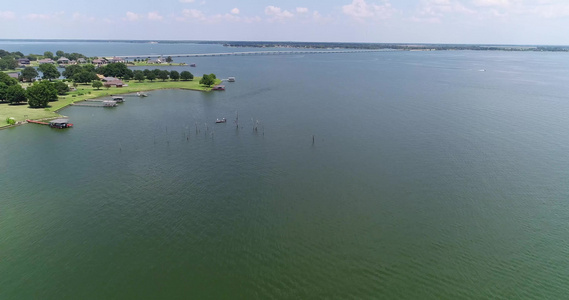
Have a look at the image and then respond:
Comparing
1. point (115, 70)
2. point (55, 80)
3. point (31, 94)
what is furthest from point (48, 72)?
point (31, 94)

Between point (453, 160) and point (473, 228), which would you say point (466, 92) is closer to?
point (453, 160)

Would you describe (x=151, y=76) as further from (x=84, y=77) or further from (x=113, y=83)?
(x=84, y=77)

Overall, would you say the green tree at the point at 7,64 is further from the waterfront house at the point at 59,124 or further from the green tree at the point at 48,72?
the waterfront house at the point at 59,124

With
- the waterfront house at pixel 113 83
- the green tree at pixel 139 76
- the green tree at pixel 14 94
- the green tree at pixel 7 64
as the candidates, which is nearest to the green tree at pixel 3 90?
the green tree at pixel 14 94

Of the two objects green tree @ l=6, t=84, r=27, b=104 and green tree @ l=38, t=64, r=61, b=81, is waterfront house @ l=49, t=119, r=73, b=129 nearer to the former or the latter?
green tree @ l=6, t=84, r=27, b=104

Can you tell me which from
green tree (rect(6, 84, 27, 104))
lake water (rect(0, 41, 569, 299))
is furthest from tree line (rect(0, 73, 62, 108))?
lake water (rect(0, 41, 569, 299))

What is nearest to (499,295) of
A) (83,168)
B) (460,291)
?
(460,291)
